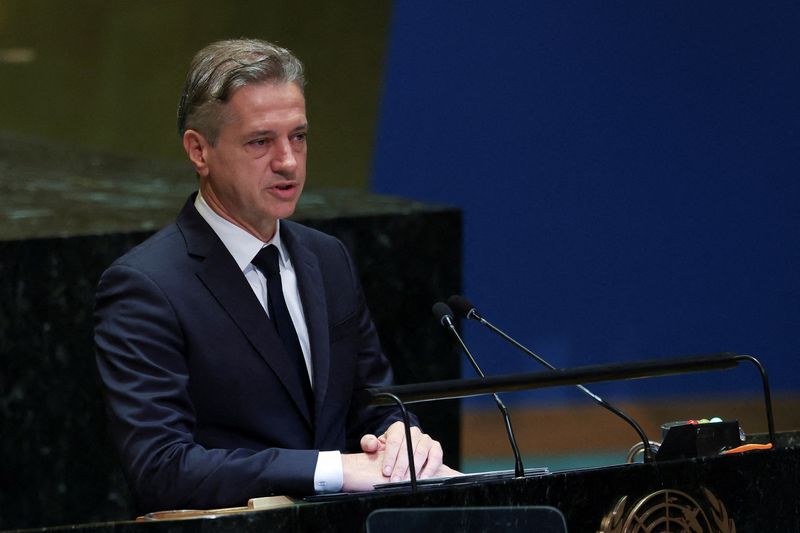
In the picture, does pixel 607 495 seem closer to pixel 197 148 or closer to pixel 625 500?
pixel 625 500

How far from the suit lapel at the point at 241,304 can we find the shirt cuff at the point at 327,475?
29cm

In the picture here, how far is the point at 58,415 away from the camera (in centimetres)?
383

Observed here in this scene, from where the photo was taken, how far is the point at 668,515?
2018mm

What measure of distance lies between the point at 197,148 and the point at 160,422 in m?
0.52

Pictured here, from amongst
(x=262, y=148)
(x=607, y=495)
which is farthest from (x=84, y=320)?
(x=607, y=495)

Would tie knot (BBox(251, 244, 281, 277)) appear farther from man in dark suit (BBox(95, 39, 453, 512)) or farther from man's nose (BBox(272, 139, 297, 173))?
man's nose (BBox(272, 139, 297, 173))

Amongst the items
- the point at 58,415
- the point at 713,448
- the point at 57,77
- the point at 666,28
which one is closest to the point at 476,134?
the point at 666,28

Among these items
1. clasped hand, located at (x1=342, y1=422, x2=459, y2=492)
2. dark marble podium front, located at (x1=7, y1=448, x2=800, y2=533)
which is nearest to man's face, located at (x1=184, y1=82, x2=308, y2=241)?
clasped hand, located at (x1=342, y1=422, x2=459, y2=492)

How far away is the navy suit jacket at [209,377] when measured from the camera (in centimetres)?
231

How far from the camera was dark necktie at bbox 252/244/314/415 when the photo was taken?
8.50 ft

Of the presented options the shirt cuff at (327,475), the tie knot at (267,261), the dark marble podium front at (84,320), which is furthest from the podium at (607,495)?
the dark marble podium front at (84,320)

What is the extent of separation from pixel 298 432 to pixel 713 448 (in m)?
0.75

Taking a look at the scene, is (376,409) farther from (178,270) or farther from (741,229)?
(741,229)

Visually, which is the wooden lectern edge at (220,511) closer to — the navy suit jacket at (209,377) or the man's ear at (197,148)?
the navy suit jacket at (209,377)
